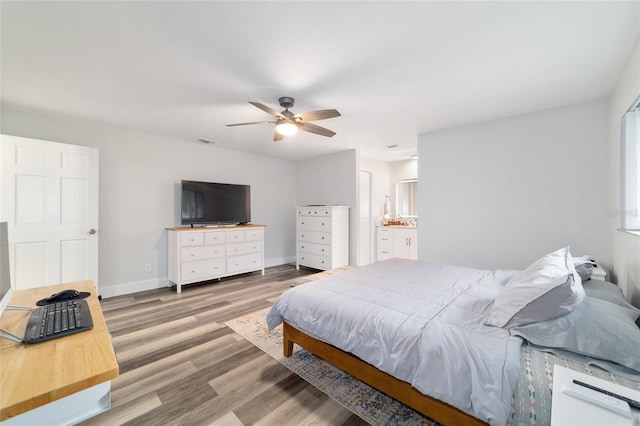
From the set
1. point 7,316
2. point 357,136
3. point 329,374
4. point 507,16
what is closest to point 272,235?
point 357,136

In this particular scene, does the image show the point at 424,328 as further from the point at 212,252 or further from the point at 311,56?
the point at 212,252

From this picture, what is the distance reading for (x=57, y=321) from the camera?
3.51 feet

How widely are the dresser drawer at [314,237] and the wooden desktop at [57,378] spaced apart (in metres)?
3.82

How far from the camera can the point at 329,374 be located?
1.92 meters

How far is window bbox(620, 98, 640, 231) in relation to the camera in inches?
77.9

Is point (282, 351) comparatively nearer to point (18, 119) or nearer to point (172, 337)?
point (172, 337)

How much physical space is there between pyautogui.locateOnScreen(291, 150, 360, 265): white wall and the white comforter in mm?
2575

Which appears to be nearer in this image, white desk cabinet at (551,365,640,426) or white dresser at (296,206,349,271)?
white desk cabinet at (551,365,640,426)

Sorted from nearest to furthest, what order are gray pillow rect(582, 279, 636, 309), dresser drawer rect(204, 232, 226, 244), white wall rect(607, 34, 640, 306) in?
gray pillow rect(582, 279, 636, 309), white wall rect(607, 34, 640, 306), dresser drawer rect(204, 232, 226, 244)

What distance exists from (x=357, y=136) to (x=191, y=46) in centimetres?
260

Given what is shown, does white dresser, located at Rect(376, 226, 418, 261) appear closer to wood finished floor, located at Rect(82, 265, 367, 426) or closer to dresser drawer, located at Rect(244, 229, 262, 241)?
dresser drawer, located at Rect(244, 229, 262, 241)

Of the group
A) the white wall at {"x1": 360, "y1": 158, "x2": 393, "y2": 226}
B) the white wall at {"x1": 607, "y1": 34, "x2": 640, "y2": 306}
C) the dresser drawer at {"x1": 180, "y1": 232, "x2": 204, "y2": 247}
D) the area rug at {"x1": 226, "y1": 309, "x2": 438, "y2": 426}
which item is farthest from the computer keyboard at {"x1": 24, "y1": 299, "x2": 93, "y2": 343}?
the white wall at {"x1": 360, "y1": 158, "x2": 393, "y2": 226}

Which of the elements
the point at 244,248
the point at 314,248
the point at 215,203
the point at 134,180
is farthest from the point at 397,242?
the point at 134,180

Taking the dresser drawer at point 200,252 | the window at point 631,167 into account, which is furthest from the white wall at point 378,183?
the window at point 631,167
